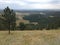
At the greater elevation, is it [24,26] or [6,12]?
[6,12]

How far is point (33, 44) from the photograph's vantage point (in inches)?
516

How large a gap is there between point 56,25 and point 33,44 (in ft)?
78.6

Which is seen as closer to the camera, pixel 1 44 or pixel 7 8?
pixel 1 44

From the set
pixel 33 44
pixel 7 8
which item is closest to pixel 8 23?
pixel 7 8

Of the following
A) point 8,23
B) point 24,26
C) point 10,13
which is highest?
point 10,13

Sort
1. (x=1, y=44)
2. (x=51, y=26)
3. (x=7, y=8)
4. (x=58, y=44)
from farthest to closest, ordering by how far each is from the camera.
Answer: (x=51, y=26) < (x=7, y=8) < (x=1, y=44) < (x=58, y=44)

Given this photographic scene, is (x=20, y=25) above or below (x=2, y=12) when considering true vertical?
below

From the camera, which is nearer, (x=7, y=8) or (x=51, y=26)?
(x=7, y=8)

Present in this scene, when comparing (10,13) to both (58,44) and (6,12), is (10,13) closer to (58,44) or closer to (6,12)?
(6,12)

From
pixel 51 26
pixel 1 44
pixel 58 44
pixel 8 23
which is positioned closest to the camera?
pixel 58 44

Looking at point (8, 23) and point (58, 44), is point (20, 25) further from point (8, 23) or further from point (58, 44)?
point (58, 44)

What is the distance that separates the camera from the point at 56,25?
36312 mm

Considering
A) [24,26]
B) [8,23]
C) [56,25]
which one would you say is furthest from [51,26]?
[8,23]

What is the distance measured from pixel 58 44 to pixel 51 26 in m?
24.2
